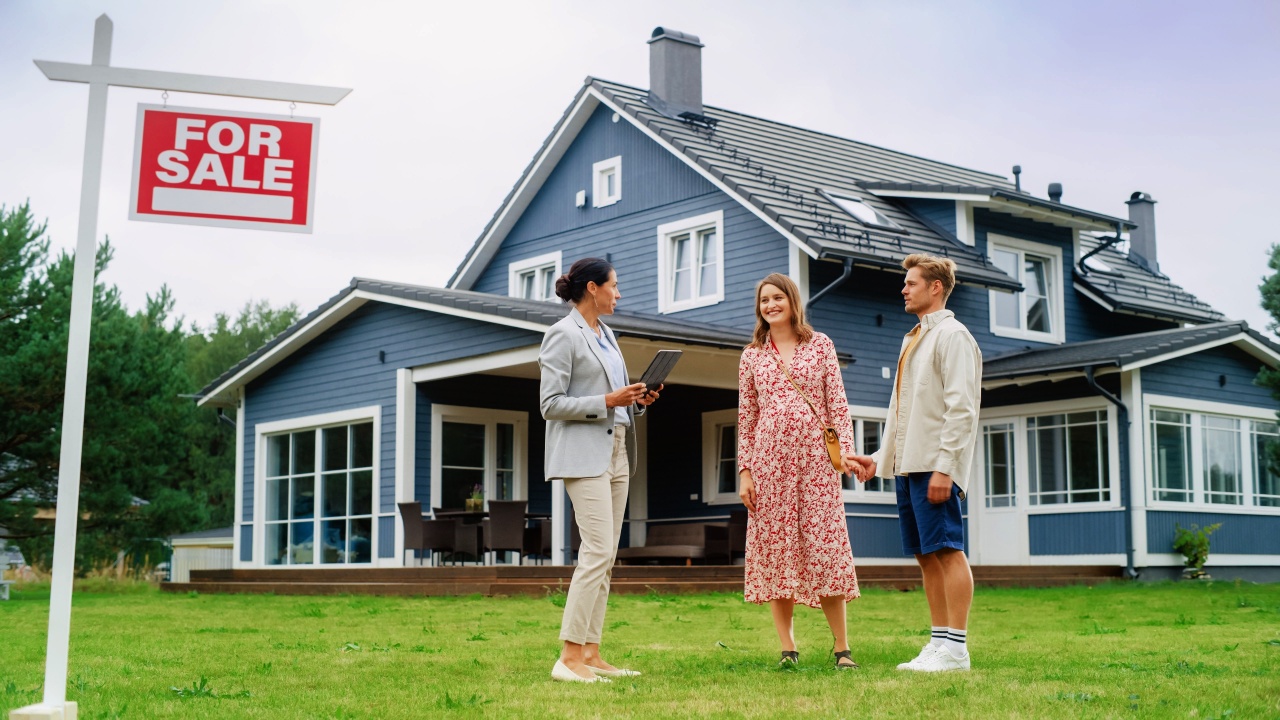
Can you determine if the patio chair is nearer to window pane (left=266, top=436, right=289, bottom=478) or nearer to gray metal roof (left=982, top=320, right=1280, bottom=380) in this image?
window pane (left=266, top=436, right=289, bottom=478)

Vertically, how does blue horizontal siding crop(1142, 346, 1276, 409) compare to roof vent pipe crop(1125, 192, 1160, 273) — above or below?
below

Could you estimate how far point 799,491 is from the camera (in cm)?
575

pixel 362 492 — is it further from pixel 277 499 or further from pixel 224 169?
pixel 224 169

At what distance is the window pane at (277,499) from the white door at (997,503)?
8963 millimetres

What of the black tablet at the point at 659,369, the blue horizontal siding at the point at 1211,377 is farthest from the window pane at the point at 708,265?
the black tablet at the point at 659,369

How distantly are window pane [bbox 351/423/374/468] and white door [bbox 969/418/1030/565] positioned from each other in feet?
24.9

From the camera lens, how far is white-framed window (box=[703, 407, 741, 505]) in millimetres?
17984

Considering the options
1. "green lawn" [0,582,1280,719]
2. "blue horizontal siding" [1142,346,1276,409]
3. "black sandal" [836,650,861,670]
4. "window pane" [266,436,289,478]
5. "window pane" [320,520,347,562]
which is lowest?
"green lawn" [0,582,1280,719]

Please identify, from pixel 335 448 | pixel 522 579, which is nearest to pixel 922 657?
pixel 522 579

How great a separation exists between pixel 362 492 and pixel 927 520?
12.3 metres

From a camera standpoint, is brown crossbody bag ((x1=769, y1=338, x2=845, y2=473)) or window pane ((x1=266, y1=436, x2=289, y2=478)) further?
window pane ((x1=266, y1=436, x2=289, y2=478))

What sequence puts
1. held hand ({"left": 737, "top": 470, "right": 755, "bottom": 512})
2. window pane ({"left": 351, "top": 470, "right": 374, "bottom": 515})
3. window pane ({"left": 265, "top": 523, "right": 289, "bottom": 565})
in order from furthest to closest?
window pane ({"left": 265, "top": 523, "right": 289, "bottom": 565}), window pane ({"left": 351, "top": 470, "right": 374, "bottom": 515}), held hand ({"left": 737, "top": 470, "right": 755, "bottom": 512})

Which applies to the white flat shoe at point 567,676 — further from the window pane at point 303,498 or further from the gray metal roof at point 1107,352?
the window pane at point 303,498

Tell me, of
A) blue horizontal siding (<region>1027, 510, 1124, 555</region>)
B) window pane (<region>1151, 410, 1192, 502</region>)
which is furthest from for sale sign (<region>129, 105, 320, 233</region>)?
window pane (<region>1151, 410, 1192, 502</region>)
